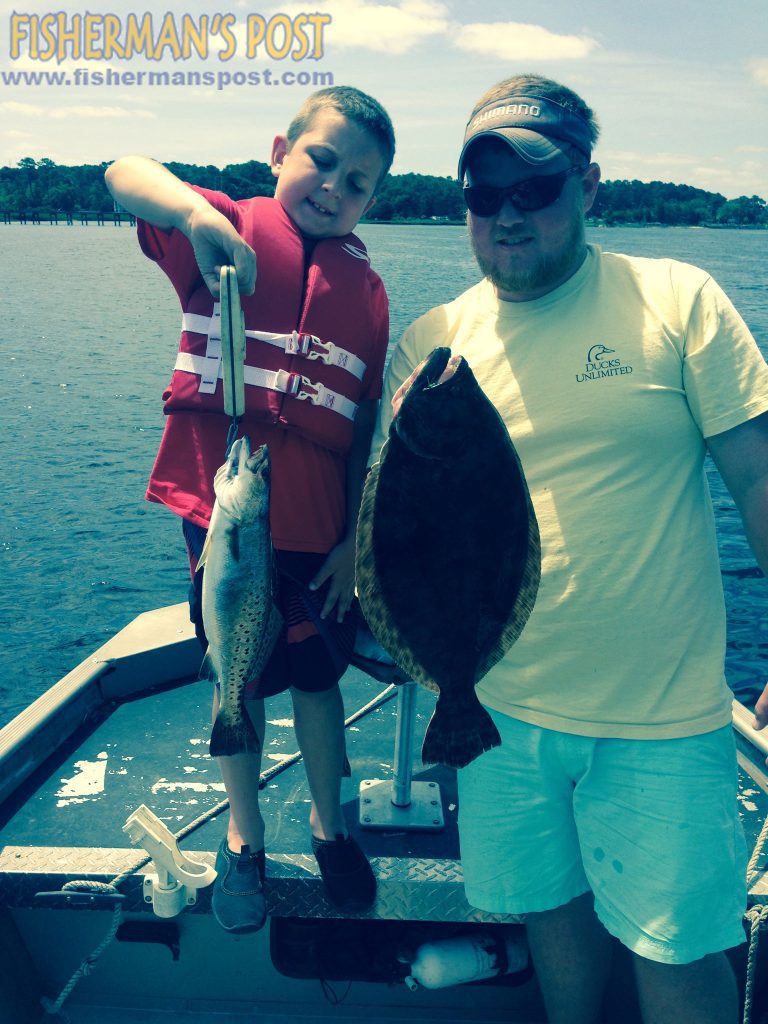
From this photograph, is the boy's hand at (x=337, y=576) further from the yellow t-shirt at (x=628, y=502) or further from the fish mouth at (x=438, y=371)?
the fish mouth at (x=438, y=371)

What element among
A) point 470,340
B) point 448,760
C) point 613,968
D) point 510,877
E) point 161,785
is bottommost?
point 613,968

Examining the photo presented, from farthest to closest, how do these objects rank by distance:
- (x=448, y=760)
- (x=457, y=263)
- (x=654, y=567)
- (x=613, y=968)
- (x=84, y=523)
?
1. (x=457, y=263)
2. (x=84, y=523)
3. (x=613, y=968)
4. (x=654, y=567)
5. (x=448, y=760)

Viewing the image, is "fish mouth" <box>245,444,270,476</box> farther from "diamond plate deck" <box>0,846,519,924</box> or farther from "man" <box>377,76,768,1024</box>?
"diamond plate deck" <box>0,846,519,924</box>

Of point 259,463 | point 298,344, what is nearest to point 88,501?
point 298,344

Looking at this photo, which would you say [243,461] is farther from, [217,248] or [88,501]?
[88,501]

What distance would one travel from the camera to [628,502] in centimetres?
271

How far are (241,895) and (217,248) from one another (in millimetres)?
2319

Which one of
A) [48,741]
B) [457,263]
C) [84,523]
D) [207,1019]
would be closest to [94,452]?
[84,523]

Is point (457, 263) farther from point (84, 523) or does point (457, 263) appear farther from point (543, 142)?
point (543, 142)

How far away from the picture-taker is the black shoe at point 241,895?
3.21 metres

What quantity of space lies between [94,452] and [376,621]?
55.1 feet

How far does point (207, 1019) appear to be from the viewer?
375cm

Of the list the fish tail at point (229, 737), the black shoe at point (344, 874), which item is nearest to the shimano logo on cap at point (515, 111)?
the fish tail at point (229, 737)

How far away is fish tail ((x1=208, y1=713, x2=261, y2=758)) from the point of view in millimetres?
2836
